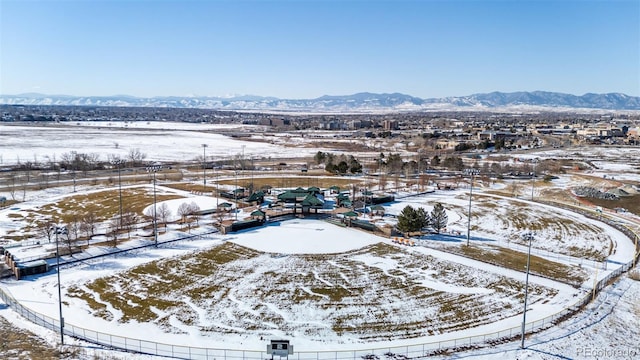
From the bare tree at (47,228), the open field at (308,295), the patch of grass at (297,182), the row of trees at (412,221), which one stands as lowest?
the open field at (308,295)

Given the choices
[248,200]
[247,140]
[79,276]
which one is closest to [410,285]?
[79,276]

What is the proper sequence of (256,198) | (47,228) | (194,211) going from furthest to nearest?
(256,198) → (194,211) → (47,228)

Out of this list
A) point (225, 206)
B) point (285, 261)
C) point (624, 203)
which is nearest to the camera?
point (285, 261)

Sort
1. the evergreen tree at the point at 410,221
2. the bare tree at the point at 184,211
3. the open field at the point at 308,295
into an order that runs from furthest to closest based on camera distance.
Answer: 1. the bare tree at the point at 184,211
2. the evergreen tree at the point at 410,221
3. the open field at the point at 308,295

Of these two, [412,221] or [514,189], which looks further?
[514,189]

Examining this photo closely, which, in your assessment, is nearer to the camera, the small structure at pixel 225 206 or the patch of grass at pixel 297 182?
the small structure at pixel 225 206

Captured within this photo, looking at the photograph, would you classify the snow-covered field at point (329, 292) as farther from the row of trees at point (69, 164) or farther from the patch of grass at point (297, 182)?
the row of trees at point (69, 164)

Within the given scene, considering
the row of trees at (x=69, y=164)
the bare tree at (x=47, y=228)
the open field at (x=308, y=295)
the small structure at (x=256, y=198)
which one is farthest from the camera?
the row of trees at (x=69, y=164)

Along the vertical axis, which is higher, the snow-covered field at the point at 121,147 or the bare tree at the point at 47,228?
the snow-covered field at the point at 121,147

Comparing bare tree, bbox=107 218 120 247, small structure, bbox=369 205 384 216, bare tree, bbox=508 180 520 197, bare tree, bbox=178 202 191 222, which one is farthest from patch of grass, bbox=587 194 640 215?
bare tree, bbox=107 218 120 247

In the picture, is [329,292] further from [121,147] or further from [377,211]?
[121,147]

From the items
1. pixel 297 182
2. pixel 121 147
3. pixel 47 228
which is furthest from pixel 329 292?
pixel 121 147

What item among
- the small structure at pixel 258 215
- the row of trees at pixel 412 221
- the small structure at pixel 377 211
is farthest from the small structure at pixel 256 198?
the row of trees at pixel 412 221
